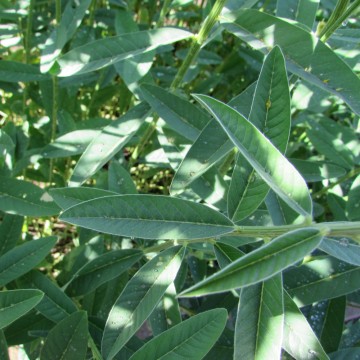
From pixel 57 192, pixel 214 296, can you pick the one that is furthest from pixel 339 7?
pixel 214 296

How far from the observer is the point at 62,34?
111cm

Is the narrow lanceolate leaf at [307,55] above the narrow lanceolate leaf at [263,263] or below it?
above

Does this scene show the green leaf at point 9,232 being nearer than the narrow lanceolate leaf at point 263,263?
No

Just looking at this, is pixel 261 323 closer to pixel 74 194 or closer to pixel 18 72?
pixel 74 194

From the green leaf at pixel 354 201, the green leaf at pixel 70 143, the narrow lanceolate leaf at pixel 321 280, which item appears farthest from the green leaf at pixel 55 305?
the green leaf at pixel 354 201

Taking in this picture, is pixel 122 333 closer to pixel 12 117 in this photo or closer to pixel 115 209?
pixel 115 209

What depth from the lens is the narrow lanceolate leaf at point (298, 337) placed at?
74 cm

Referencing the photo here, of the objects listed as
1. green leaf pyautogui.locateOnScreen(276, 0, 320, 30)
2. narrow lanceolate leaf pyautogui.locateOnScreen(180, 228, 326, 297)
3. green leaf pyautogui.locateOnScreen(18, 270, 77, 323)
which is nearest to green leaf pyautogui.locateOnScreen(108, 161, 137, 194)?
green leaf pyautogui.locateOnScreen(18, 270, 77, 323)

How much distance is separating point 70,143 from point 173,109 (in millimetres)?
300

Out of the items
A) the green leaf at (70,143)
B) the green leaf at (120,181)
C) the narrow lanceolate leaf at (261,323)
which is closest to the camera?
the narrow lanceolate leaf at (261,323)

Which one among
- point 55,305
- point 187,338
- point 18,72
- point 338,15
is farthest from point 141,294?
point 18,72

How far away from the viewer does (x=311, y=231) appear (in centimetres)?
55

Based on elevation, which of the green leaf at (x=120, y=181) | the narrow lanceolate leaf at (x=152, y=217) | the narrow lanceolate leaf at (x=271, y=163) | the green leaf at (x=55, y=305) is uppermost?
the narrow lanceolate leaf at (x=271, y=163)

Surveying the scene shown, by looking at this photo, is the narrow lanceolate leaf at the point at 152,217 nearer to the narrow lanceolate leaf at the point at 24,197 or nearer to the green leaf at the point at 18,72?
the narrow lanceolate leaf at the point at 24,197
